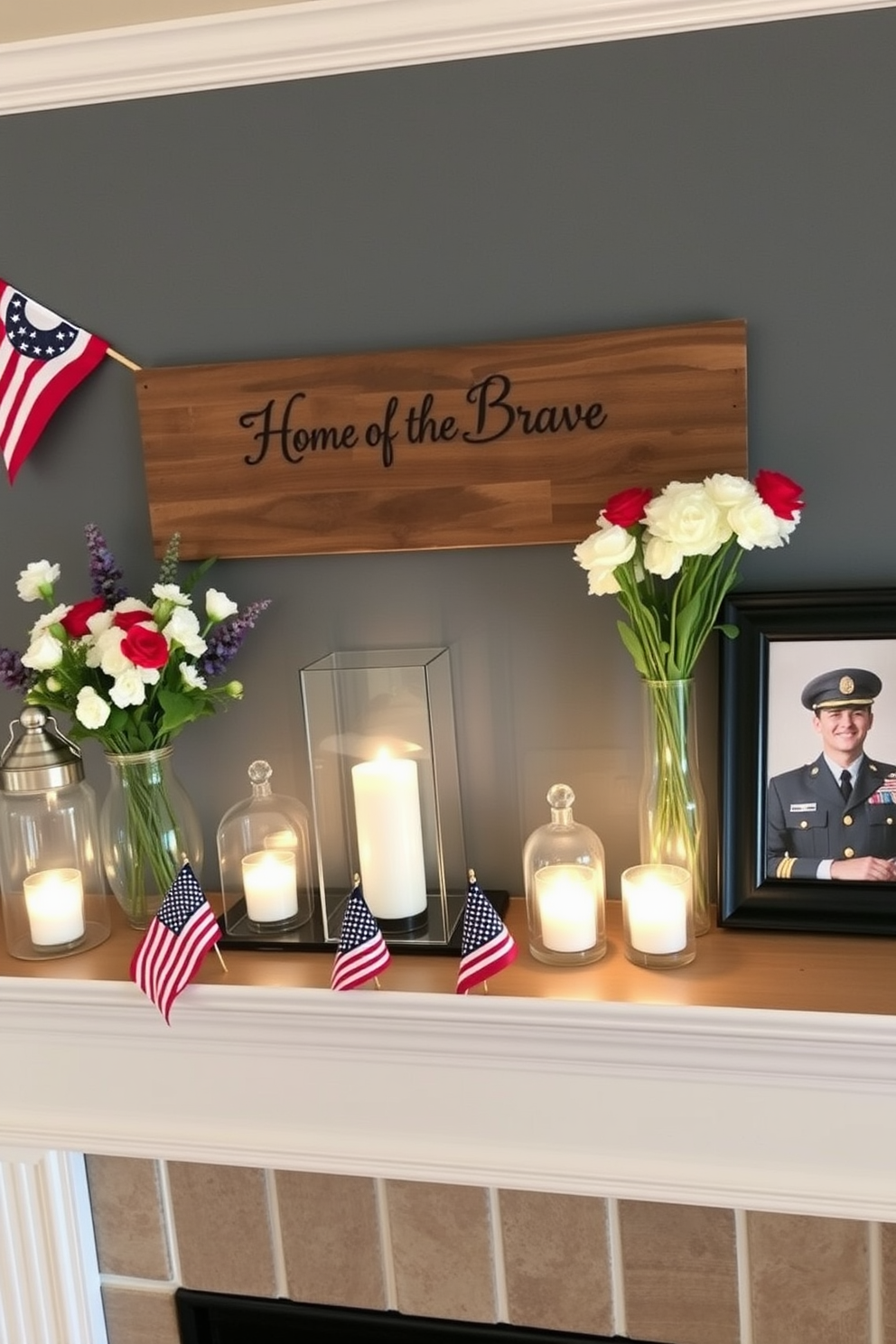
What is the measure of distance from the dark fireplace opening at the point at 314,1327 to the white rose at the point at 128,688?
2.78 feet

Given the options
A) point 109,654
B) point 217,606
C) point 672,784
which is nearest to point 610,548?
point 672,784

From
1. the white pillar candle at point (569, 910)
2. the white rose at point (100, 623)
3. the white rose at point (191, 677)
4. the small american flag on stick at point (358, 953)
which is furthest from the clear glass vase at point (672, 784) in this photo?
the white rose at point (100, 623)

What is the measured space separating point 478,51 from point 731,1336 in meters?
1.63

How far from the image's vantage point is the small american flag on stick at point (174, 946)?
1419 millimetres

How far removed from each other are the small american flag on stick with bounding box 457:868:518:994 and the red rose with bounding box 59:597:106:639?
2.13ft

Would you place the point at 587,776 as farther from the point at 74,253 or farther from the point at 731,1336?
the point at 74,253

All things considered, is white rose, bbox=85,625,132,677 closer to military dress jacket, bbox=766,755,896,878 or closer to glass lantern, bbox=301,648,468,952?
glass lantern, bbox=301,648,468,952

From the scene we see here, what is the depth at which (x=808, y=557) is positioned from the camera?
150cm

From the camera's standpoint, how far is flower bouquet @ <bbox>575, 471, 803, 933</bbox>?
52.4 inches

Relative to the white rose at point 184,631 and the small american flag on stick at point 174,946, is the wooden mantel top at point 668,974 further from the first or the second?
the white rose at point 184,631

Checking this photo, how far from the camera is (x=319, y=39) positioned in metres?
1.50

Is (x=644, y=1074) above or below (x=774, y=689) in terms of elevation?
below

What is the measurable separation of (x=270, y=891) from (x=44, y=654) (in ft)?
1.41

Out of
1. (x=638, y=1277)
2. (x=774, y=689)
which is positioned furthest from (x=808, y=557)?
(x=638, y=1277)
